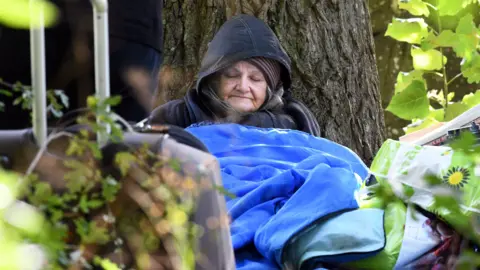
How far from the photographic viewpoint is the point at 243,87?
2.92 meters

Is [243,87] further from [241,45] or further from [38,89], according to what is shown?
[38,89]

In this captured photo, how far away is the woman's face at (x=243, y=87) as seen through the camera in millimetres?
2908

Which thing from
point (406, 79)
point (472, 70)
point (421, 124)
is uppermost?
point (472, 70)

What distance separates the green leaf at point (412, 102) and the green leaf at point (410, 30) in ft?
0.73

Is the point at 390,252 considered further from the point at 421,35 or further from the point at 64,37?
the point at 421,35

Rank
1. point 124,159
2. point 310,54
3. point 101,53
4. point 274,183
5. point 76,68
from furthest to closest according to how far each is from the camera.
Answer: point 310,54 < point 274,183 < point 76,68 < point 101,53 < point 124,159

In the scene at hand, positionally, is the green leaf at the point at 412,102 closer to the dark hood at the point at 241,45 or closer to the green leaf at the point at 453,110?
the green leaf at the point at 453,110

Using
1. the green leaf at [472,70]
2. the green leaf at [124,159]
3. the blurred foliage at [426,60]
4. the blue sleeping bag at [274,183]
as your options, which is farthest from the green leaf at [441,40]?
the green leaf at [124,159]

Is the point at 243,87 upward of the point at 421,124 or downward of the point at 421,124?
upward

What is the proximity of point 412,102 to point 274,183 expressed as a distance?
1505mm

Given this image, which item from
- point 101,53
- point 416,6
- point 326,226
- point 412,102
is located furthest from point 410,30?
point 101,53

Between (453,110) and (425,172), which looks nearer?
(425,172)

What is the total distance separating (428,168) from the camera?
1751mm

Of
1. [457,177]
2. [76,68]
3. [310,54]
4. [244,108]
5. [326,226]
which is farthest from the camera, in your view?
[310,54]
